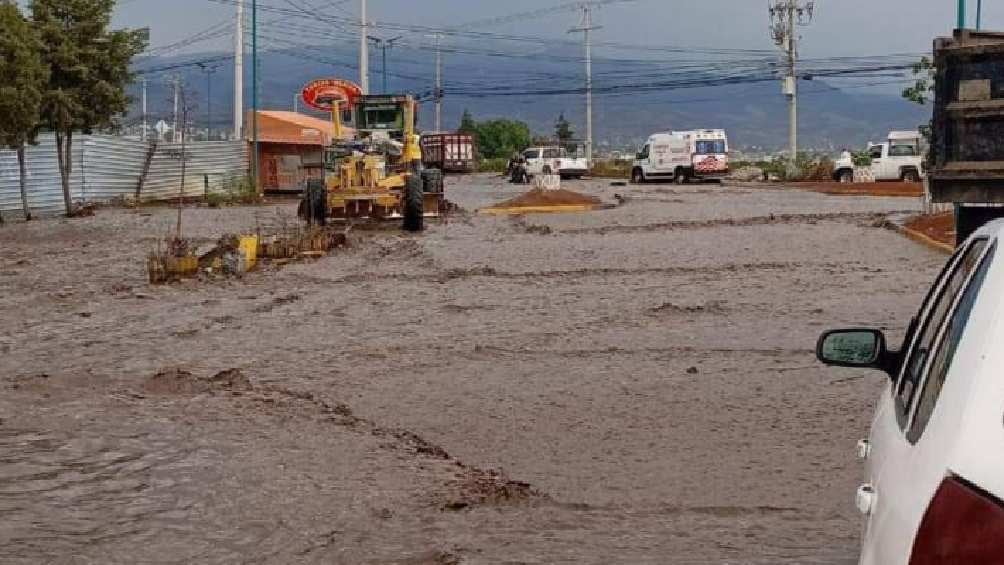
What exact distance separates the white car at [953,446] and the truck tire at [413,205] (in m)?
25.9

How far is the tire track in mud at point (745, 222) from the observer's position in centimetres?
2980

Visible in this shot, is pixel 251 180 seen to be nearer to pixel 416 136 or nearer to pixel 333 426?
pixel 416 136

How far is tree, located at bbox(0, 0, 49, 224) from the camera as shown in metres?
31.4

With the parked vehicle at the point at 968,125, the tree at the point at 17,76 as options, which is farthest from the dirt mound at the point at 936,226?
the tree at the point at 17,76

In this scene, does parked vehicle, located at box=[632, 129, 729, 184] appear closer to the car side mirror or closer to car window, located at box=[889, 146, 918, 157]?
car window, located at box=[889, 146, 918, 157]

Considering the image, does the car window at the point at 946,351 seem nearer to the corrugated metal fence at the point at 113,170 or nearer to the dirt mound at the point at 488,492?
the dirt mound at the point at 488,492

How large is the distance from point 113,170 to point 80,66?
383 inches

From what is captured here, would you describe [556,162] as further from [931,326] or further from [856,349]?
[931,326]

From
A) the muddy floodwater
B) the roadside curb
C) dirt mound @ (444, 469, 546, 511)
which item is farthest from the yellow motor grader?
dirt mound @ (444, 469, 546, 511)

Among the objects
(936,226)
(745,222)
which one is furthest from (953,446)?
(745,222)

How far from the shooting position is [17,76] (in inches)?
1249

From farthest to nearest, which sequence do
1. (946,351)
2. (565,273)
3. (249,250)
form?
(249,250), (565,273), (946,351)

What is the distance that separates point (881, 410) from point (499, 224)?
29.0m

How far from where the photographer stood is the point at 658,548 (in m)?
6.52
